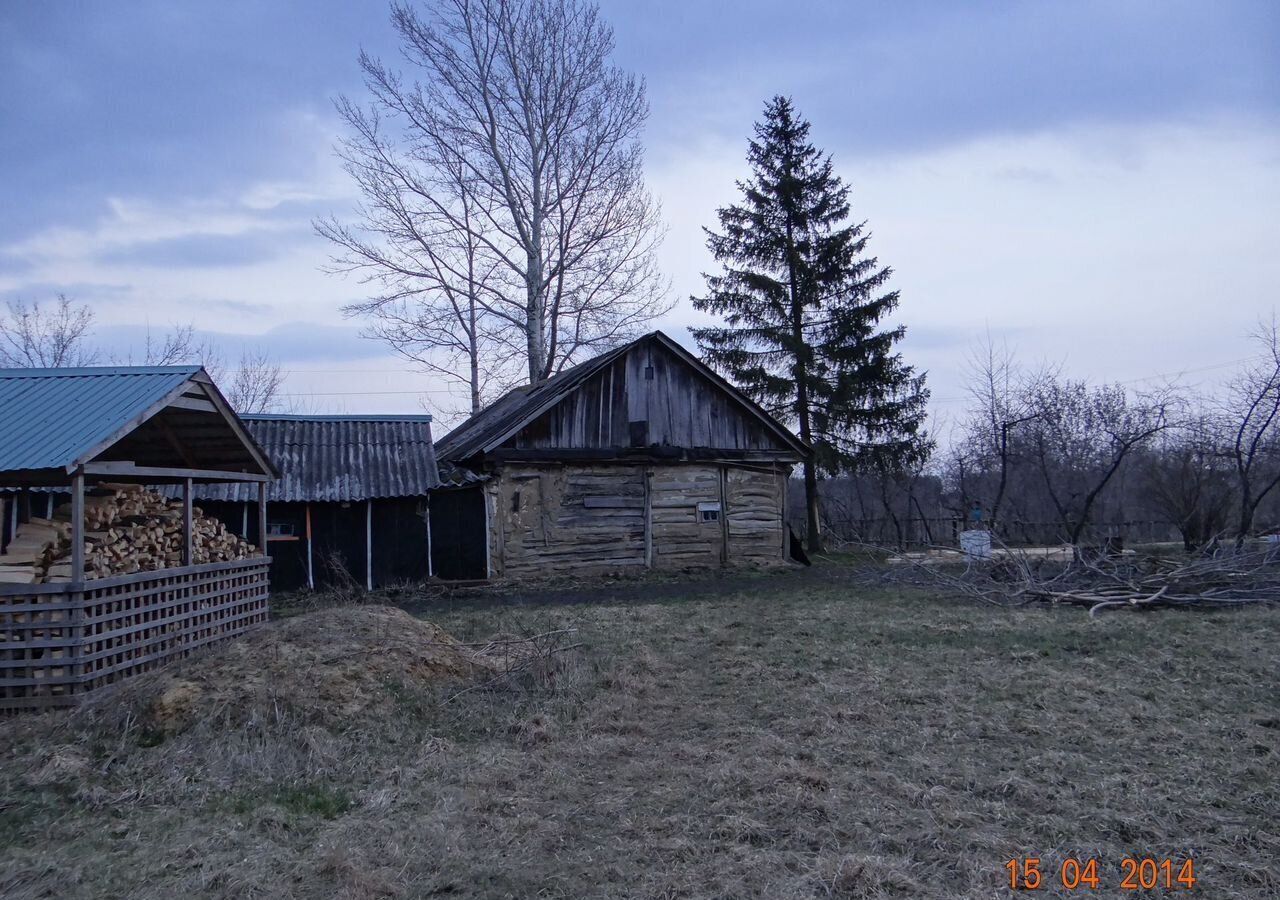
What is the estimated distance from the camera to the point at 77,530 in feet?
27.0

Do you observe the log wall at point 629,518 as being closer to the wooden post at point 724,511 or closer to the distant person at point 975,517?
the wooden post at point 724,511

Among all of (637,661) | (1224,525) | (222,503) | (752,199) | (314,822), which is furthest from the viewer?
(752,199)

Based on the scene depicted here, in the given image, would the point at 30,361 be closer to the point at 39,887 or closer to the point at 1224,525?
the point at 39,887

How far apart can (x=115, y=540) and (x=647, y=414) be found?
12866 mm

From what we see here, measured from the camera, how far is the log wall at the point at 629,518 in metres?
19.6

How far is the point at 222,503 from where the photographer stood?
18.1 meters

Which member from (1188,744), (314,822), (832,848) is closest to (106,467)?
(314,822)

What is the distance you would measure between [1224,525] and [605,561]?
16149 mm

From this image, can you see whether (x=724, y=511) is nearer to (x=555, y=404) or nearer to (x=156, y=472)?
(x=555, y=404)

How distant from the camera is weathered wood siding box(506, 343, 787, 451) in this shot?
20078mm

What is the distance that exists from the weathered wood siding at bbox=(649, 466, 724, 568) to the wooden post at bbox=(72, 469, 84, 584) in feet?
45.1

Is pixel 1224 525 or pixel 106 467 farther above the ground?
pixel 106 467

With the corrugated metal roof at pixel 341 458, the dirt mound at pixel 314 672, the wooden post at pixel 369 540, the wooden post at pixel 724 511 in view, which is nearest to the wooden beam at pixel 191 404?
the dirt mound at pixel 314 672

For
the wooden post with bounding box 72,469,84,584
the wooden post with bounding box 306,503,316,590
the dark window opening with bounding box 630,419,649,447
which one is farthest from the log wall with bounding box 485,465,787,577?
the wooden post with bounding box 72,469,84,584
